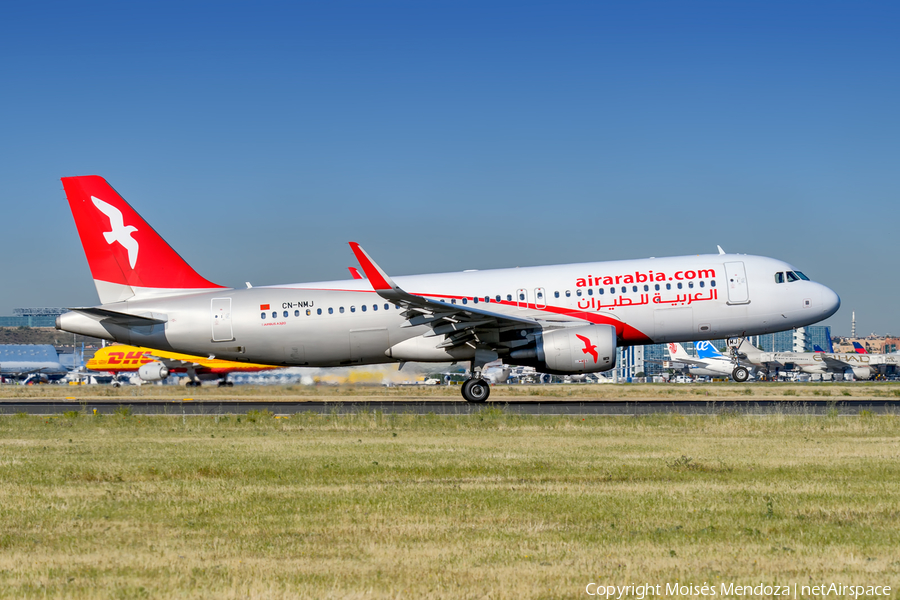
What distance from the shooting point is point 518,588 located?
7.39 m

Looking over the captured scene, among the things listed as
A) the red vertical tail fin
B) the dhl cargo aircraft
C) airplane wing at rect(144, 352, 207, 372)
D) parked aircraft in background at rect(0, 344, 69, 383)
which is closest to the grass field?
the red vertical tail fin

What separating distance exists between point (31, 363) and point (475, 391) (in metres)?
102

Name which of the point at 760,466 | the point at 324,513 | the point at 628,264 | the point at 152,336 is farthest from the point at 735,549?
the point at 152,336

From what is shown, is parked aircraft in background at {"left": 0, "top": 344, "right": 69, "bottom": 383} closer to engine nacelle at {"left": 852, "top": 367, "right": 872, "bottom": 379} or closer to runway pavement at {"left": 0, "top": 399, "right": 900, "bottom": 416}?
runway pavement at {"left": 0, "top": 399, "right": 900, "bottom": 416}

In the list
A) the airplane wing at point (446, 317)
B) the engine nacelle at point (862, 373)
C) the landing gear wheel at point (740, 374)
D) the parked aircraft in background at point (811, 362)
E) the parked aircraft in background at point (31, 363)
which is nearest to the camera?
the airplane wing at point (446, 317)

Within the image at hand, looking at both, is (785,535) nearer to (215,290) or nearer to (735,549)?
(735,549)

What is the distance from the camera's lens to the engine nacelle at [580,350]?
28.4 m

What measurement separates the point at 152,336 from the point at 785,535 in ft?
84.0

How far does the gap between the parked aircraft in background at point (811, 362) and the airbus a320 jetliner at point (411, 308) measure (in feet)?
194

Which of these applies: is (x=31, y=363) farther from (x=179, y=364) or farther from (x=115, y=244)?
(x=115, y=244)

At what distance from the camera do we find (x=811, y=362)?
3824 inches

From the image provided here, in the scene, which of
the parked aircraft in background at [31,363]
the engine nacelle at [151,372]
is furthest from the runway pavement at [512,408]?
the parked aircraft in background at [31,363]

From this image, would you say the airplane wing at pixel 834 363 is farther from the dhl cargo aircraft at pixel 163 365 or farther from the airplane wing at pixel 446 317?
the airplane wing at pixel 446 317

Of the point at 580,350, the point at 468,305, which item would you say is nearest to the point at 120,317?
the point at 468,305
